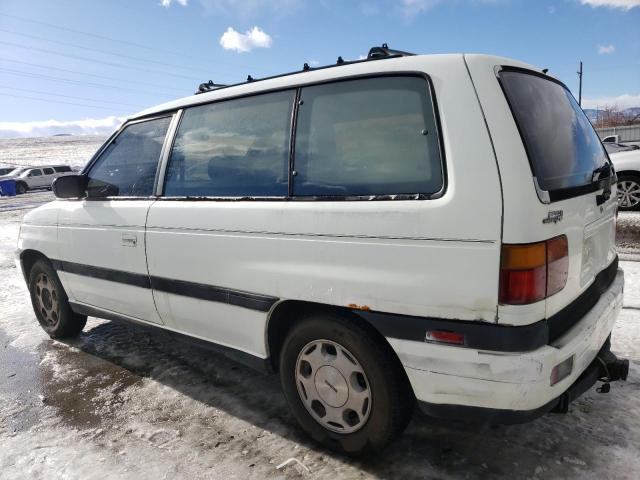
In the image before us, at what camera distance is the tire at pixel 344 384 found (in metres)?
2.11

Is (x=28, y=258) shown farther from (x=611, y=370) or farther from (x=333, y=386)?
(x=611, y=370)

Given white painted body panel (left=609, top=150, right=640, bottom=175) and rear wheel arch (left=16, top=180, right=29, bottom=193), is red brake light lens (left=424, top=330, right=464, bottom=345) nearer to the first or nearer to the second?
white painted body panel (left=609, top=150, right=640, bottom=175)

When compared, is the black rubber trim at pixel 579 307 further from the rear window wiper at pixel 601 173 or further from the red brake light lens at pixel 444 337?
the rear window wiper at pixel 601 173

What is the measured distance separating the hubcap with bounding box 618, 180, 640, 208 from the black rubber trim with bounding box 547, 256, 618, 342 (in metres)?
6.23

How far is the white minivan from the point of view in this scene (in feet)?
5.90

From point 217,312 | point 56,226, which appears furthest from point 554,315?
point 56,226

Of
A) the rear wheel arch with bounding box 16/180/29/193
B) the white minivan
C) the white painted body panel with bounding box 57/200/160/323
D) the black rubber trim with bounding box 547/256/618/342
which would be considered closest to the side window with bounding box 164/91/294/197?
the white minivan

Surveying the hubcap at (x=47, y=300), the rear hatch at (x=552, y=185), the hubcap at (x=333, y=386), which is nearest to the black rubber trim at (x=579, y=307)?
the rear hatch at (x=552, y=185)

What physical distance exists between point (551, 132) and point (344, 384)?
4.86ft

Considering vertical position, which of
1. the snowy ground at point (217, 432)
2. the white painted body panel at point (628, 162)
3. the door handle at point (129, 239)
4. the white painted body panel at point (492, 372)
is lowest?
the snowy ground at point (217, 432)

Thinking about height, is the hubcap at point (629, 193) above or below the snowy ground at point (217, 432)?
above

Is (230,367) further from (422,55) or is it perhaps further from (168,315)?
(422,55)

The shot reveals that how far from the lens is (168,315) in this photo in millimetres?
3033

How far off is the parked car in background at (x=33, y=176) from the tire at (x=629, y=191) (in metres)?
27.7
